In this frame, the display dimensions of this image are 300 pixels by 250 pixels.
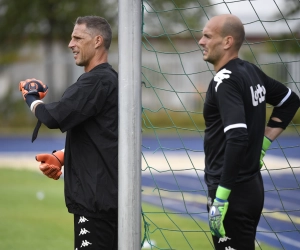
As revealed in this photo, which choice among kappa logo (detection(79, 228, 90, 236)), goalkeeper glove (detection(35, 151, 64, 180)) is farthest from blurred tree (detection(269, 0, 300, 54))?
kappa logo (detection(79, 228, 90, 236))

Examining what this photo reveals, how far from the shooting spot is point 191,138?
24.6 m

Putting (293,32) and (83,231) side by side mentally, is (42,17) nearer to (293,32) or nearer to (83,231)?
(293,32)

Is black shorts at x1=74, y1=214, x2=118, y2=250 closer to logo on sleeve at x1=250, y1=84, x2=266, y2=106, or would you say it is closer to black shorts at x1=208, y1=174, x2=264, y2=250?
black shorts at x1=208, y1=174, x2=264, y2=250

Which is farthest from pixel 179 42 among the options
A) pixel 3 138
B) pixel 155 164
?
pixel 155 164

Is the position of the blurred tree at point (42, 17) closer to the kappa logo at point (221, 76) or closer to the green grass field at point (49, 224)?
the green grass field at point (49, 224)

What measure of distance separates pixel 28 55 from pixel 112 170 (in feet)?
85.0

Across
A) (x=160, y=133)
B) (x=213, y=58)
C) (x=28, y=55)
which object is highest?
(x=213, y=58)

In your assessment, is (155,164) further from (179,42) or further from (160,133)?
(179,42)

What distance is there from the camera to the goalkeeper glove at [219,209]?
366cm

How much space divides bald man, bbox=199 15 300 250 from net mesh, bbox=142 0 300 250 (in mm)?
855

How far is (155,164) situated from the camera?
1518cm

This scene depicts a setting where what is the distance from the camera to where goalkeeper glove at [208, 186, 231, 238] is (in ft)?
12.0

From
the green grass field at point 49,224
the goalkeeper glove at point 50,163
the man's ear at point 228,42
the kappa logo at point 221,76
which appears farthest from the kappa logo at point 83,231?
the man's ear at point 228,42

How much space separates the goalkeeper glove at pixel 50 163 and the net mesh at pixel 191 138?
761 millimetres
